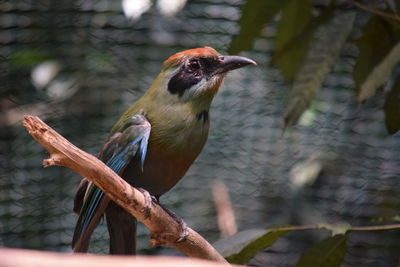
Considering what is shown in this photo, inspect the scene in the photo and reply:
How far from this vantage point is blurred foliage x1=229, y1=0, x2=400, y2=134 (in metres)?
2.04

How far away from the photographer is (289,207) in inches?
133

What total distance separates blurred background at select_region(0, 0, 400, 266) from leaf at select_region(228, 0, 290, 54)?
0.97m

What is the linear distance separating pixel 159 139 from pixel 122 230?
1.19 feet

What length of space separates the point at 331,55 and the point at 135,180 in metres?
0.73

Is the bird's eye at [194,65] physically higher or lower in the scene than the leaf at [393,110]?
higher

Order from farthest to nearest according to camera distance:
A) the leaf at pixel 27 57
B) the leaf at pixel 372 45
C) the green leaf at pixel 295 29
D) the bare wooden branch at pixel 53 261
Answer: the leaf at pixel 27 57 < the green leaf at pixel 295 29 < the leaf at pixel 372 45 < the bare wooden branch at pixel 53 261

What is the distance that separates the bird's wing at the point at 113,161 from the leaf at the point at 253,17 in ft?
1.44

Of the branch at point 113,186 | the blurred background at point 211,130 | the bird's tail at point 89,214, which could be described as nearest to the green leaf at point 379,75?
the branch at point 113,186

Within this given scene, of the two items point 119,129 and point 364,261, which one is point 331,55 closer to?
point 119,129

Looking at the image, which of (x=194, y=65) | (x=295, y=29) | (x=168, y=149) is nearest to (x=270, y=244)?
(x=168, y=149)

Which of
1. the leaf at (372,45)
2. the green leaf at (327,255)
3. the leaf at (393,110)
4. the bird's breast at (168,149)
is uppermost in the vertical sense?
the leaf at (372,45)

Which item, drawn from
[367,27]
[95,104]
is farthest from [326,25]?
[95,104]

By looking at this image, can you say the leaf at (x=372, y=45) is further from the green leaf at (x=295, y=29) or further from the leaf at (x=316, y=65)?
the green leaf at (x=295, y=29)

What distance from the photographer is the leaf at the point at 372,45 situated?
216 cm
